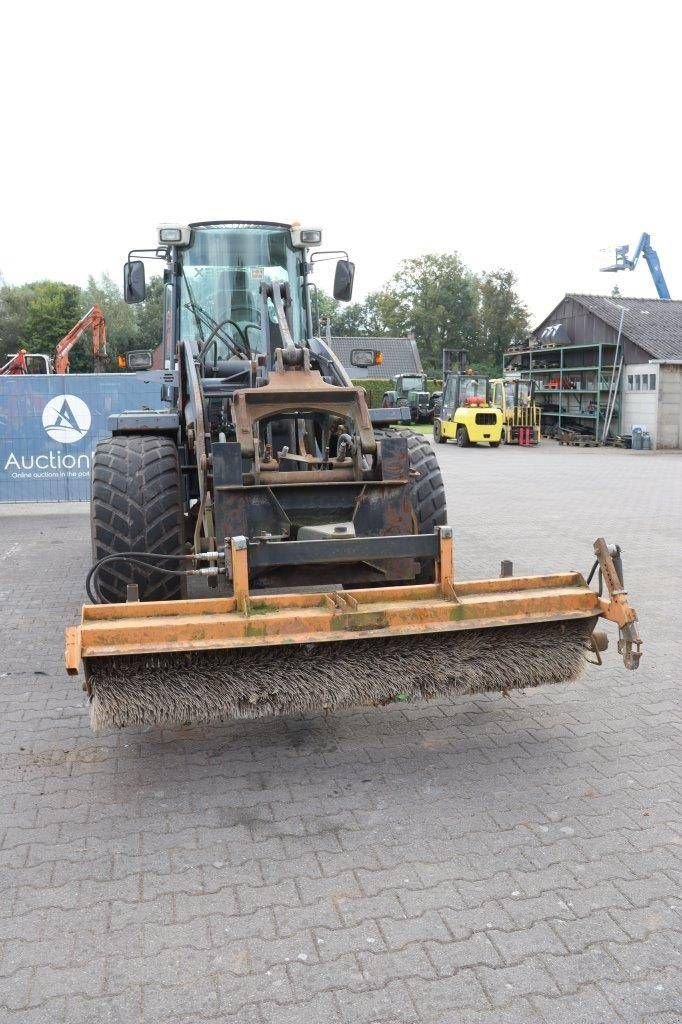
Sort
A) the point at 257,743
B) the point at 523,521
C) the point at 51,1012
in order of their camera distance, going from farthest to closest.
Result: the point at 523,521
the point at 257,743
the point at 51,1012

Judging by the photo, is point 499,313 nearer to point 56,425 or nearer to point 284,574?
point 56,425

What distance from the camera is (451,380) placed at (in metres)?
28.2

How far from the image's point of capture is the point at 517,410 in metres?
29.3

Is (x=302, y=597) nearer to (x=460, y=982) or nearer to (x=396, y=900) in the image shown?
(x=396, y=900)

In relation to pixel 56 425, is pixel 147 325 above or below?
above

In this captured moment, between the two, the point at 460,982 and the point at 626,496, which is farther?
the point at 626,496

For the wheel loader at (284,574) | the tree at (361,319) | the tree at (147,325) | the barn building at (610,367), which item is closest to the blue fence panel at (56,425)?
the wheel loader at (284,574)

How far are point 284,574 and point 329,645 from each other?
0.80 m

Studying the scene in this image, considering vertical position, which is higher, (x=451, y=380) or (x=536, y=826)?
(x=451, y=380)

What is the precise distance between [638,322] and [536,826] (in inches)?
1129

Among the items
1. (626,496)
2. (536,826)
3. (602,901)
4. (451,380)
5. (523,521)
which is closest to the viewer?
(602,901)

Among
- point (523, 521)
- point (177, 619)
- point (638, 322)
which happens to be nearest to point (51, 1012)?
point (177, 619)

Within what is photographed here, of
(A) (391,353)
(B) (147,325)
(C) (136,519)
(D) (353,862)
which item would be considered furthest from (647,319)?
(B) (147,325)

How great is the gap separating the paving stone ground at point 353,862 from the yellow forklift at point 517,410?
77.4 feet
